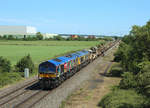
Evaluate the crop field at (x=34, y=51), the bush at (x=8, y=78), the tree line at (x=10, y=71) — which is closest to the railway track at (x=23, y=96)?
the bush at (x=8, y=78)

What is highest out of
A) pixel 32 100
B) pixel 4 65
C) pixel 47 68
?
pixel 47 68

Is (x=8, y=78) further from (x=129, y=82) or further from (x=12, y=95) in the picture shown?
(x=129, y=82)

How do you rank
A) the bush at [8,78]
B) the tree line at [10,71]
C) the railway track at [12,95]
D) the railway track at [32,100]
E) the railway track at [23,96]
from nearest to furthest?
the railway track at [32,100], the railway track at [23,96], the railway track at [12,95], the bush at [8,78], the tree line at [10,71]

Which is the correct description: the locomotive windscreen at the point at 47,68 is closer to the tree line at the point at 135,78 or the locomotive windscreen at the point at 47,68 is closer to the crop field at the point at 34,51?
the tree line at the point at 135,78

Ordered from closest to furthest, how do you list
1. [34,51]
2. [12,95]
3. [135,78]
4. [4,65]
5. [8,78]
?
[135,78] → [12,95] → [8,78] → [4,65] → [34,51]

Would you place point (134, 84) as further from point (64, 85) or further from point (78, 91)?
point (64, 85)

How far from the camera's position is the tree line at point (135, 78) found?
15737mm

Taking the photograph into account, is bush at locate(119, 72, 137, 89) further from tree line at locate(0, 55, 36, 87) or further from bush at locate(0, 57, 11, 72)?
bush at locate(0, 57, 11, 72)

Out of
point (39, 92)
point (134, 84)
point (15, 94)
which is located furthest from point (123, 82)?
point (15, 94)

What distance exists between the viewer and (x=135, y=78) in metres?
21.5

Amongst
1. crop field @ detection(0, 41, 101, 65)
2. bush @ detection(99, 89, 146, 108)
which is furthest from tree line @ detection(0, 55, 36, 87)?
bush @ detection(99, 89, 146, 108)

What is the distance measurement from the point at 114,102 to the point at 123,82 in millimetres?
6071

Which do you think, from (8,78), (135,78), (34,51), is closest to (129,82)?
(135,78)

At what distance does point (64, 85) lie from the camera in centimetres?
2872
